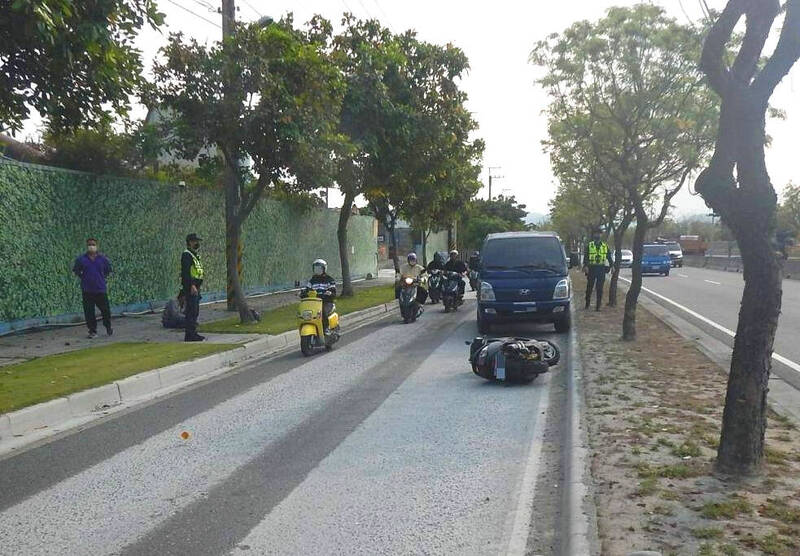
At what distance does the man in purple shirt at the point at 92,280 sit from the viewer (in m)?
14.4

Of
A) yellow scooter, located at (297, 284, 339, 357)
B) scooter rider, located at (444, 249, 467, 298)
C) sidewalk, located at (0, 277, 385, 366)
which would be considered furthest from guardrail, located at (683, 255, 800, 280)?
sidewalk, located at (0, 277, 385, 366)

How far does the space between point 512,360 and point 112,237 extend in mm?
11302

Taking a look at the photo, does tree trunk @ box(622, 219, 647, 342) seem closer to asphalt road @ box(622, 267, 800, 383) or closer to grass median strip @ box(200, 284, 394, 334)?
asphalt road @ box(622, 267, 800, 383)

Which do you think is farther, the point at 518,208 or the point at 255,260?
the point at 518,208

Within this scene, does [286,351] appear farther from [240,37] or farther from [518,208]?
[518,208]

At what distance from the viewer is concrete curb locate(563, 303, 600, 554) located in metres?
4.39

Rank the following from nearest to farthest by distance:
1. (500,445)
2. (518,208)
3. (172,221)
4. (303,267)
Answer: (500,445) → (172,221) → (303,267) → (518,208)

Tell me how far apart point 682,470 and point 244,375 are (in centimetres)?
718

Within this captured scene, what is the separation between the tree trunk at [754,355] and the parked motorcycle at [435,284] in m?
16.9

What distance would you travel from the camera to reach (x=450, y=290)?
Result: 21203mm

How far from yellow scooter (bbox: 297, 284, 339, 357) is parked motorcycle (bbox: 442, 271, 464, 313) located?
773 centimetres

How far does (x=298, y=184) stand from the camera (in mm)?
17969

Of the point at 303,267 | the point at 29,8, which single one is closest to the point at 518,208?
the point at 303,267

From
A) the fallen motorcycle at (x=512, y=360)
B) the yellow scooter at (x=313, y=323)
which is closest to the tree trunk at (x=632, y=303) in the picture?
the fallen motorcycle at (x=512, y=360)
